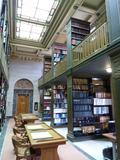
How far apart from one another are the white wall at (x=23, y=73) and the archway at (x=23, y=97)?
0.93ft

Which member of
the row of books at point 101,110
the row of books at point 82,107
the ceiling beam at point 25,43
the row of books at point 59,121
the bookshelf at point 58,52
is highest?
the ceiling beam at point 25,43

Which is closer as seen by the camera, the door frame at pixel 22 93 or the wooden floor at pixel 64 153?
the wooden floor at pixel 64 153

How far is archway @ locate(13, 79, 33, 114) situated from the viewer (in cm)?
1274

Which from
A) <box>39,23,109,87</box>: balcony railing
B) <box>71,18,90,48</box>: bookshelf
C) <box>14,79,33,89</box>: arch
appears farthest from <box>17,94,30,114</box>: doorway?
<box>39,23,109,87</box>: balcony railing

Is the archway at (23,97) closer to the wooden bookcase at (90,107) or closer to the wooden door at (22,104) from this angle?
the wooden door at (22,104)

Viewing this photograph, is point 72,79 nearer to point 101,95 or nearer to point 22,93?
point 101,95

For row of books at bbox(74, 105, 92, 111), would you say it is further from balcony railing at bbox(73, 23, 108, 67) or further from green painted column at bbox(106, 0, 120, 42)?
green painted column at bbox(106, 0, 120, 42)

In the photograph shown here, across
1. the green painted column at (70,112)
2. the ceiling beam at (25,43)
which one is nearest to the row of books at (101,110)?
the green painted column at (70,112)

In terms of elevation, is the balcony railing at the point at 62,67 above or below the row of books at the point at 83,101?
above

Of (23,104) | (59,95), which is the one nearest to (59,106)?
(59,95)

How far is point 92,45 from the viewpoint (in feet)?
13.6

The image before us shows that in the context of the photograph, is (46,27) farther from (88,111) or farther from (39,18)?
(88,111)

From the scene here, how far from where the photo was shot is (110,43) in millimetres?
3219

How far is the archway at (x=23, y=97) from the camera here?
12744mm
